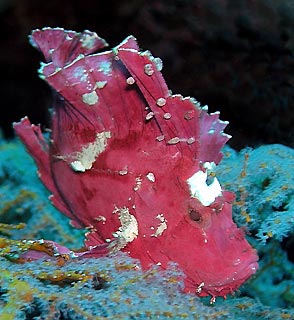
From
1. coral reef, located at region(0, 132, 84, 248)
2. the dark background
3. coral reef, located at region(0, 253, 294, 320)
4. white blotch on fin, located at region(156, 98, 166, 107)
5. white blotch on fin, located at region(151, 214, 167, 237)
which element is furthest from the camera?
the dark background

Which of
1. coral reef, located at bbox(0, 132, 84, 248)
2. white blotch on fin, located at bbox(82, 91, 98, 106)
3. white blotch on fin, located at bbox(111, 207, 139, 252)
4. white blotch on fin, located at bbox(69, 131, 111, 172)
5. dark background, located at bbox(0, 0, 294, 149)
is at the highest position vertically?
dark background, located at bbox(0, 0, 294, 149)

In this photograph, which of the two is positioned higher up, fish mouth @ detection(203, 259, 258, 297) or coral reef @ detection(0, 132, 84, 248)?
coral reef @ detection(0, 132, 84, 248)

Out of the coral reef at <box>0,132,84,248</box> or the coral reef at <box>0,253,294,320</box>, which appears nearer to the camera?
the coral reef at <box>0,253,294,320</box>

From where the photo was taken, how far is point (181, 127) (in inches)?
82.0

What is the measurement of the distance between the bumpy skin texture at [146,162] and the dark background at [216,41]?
1986mm

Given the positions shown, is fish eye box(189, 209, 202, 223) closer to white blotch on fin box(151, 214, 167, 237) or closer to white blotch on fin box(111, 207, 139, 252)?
white blotch on fin box(151, 214, 167, 237)

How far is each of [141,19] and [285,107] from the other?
175cm

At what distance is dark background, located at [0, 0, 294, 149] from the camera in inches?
155

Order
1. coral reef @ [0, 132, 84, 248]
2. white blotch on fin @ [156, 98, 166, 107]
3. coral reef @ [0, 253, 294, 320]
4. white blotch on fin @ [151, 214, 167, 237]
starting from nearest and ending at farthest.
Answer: coral reef @ [0, 253, 294, 320] → white blotch on fin @ [156, 98, 166, 107] → white blotch on fin @ [151, 214, 167, 237] → coral reef @ [0, 132, 84, 248]

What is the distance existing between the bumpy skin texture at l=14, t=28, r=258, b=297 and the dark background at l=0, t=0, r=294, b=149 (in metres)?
1.99

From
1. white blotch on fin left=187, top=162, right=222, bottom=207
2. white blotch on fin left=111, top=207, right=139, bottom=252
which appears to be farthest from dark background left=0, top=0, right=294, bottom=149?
white blotch on fin left=111, top=207, right=139, bottom=252

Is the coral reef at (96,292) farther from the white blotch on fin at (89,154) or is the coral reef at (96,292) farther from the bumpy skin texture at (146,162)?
the white blotch on fin at (89,154)

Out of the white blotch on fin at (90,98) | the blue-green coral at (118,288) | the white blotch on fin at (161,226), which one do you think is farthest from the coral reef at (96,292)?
the white blotch on fin at (90,98)

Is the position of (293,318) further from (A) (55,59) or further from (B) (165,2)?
(B) (165,2)
